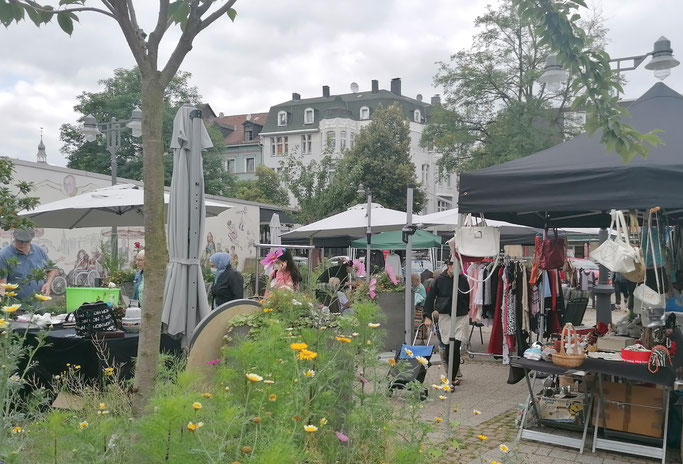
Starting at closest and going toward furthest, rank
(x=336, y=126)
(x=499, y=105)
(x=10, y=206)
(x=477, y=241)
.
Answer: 1. (x=10, y=206)
2. (x=477, y=241)
3. (x=499, y=105)
4. (x=336, y=126)

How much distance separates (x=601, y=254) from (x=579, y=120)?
29.2 m

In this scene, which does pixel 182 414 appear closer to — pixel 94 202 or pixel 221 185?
pixel 94 202

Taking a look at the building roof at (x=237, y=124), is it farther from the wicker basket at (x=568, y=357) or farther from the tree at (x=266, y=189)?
the wicker basket at (x=568, y=357)

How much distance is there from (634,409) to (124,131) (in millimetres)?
44053

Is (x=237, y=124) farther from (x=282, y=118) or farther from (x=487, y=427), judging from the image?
(x=487, y=427)

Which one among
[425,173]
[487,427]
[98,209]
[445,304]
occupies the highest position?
[425,173]

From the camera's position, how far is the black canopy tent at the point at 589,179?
525cm

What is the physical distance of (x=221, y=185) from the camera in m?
47.1

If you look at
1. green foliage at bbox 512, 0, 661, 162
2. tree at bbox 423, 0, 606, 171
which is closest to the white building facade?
tree at bbox 423, 0, 606, 171

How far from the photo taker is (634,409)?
5410 mm

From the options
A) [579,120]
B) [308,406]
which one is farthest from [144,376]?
[579,120]

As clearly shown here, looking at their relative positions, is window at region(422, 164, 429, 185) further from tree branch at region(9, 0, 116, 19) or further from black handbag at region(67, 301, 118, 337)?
tree branch at region(9, 0, 116, 19)

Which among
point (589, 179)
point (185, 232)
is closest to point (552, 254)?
point (589, 179)

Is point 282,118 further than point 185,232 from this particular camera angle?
Yes
